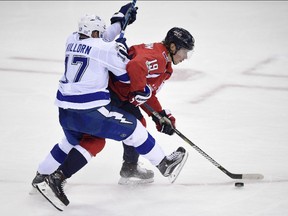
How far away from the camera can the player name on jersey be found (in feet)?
12.2

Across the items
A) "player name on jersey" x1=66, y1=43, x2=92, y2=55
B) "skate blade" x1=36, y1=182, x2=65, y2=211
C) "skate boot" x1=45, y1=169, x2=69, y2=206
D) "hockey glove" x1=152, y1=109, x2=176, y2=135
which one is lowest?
"skate blade" x1=36, y1=182, x2=65, y2=211

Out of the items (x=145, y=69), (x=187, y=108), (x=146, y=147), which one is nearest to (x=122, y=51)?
(x=145, y=69)

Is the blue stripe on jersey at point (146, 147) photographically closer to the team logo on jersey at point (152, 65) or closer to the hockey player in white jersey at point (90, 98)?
the hockey player in white jersey at point (90, 98)

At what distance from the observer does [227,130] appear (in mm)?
5027

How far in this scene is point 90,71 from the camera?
371 centimetres

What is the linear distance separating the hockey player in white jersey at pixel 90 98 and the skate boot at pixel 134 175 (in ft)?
1.14

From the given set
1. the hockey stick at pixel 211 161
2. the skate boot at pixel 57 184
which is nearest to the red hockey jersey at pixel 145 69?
the hockey stick at pixel 211 161

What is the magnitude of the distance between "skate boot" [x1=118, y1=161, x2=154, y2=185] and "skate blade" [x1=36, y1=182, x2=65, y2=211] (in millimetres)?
505

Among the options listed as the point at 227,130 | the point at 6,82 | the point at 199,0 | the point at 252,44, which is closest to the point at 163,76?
the point at 227,130

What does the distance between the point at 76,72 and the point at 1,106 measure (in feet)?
6.15

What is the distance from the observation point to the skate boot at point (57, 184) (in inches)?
146

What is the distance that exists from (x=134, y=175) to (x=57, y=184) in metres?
0.57

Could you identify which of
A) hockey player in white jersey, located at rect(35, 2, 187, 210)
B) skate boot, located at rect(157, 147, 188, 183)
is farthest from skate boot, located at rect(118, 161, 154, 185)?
hockey player in white jersey, located at rect(35, 2, 187, 210)

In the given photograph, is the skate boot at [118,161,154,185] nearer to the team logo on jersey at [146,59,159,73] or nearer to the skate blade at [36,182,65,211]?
the skate blade at [36,182,65,211]
